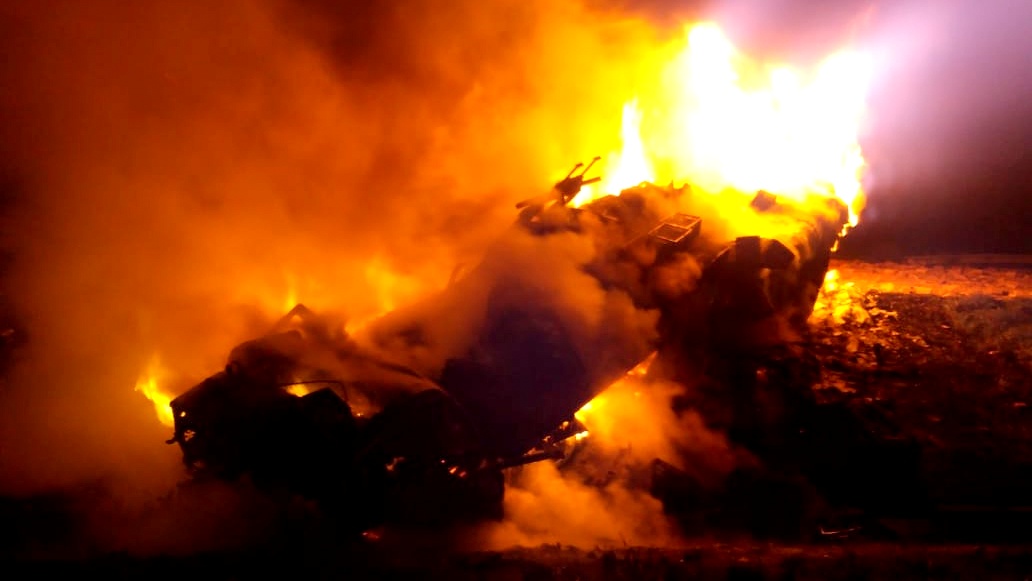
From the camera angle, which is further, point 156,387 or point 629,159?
point 629,159

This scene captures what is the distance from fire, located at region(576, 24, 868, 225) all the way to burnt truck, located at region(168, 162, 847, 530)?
2.60m

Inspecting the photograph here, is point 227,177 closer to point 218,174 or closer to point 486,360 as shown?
point 218,174

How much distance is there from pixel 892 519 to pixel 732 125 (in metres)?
5.98

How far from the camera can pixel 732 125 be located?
9.68 meters

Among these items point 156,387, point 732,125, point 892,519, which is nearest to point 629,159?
point 732,125

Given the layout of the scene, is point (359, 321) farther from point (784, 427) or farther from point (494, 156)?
point (784, 427)

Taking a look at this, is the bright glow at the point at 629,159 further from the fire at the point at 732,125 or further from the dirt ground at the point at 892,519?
the dirt ground at the point at 892,519

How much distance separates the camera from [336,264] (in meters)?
7.28

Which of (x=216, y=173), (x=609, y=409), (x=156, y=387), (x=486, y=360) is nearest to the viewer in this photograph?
(x=486, y=360)

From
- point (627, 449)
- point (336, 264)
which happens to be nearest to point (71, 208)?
point (336, 264)

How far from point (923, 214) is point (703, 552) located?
934cm

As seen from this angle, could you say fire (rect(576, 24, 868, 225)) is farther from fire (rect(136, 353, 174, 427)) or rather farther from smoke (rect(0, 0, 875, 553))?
fire (rect(136, 353, 174, 427))

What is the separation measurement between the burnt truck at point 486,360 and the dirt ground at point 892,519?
48 cm

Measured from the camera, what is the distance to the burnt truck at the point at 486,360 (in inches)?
165
